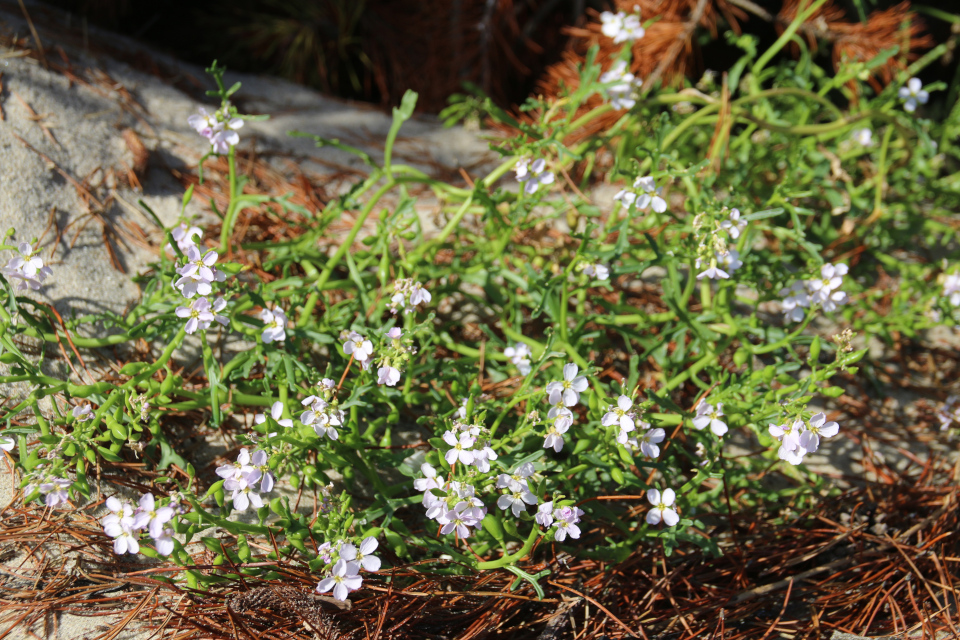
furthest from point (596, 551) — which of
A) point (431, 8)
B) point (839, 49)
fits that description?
point (431, 8)

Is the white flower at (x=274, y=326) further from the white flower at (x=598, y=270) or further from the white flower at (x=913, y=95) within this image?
the white flower at (x=913, y=95)

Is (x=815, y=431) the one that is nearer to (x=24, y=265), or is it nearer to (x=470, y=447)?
(x=470, y=447)

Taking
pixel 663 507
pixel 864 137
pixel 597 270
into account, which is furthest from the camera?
pixel 864 137

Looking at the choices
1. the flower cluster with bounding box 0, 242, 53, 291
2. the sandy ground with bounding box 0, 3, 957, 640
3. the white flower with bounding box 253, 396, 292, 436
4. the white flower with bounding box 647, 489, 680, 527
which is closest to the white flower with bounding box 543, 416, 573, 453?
the white flower with bounding box 647, 489, 680, 527

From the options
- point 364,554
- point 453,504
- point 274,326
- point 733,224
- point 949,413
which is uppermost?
point 733,224

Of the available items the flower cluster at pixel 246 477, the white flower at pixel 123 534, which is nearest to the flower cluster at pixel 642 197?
the flower cluster at pixel 246 477

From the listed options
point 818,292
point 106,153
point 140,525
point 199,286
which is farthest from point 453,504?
point 106,153
